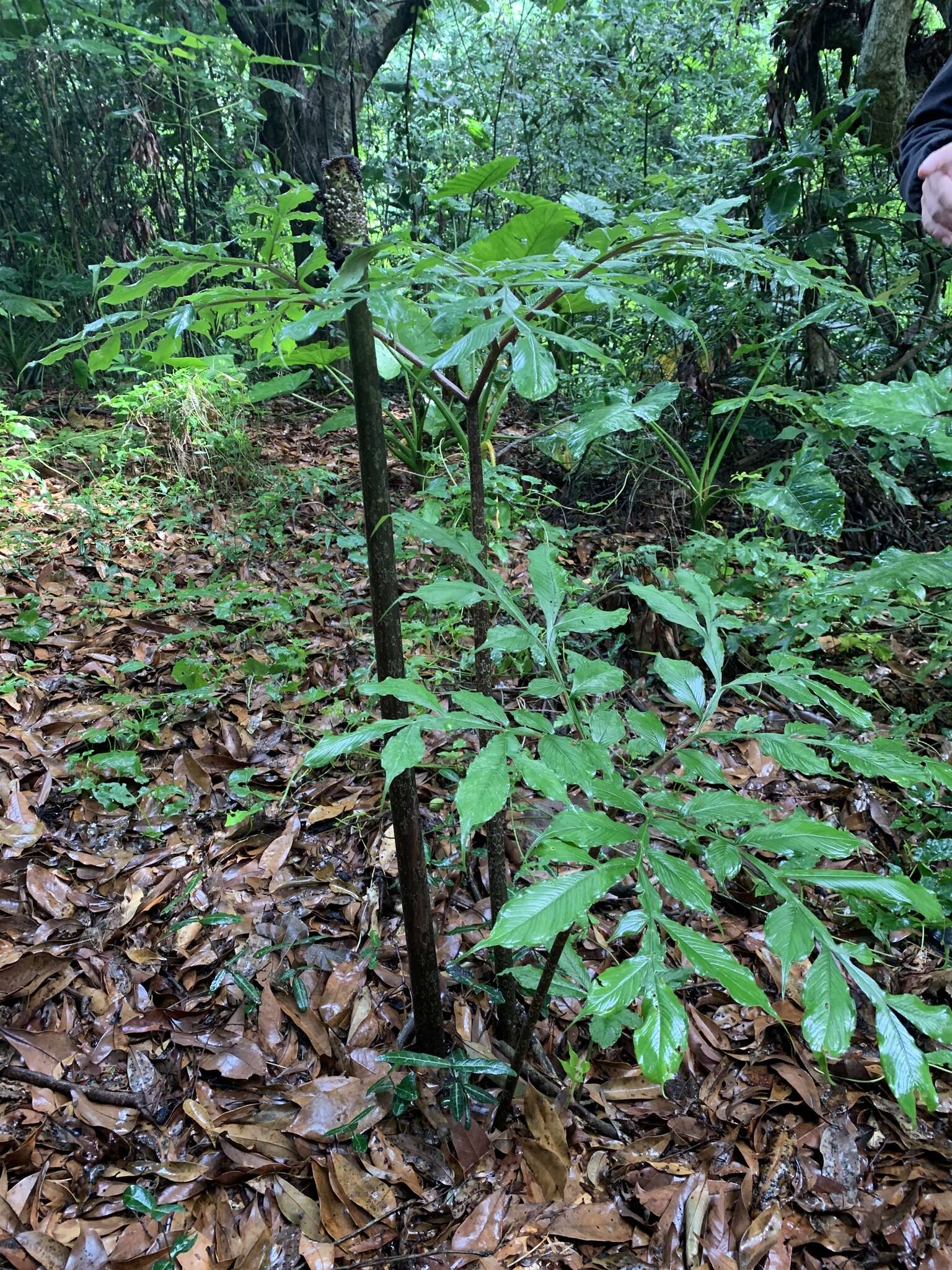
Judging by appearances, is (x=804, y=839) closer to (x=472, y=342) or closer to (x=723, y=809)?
(x=723, y=809)

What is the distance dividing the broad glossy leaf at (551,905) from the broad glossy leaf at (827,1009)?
191mm

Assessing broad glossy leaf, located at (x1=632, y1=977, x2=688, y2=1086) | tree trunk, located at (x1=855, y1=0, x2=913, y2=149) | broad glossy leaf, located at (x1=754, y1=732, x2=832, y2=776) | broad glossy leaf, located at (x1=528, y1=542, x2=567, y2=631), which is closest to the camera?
broad glossy leaf, located at (x1=632, y1=977, x2=688, y2=1086)

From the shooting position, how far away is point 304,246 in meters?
4.40

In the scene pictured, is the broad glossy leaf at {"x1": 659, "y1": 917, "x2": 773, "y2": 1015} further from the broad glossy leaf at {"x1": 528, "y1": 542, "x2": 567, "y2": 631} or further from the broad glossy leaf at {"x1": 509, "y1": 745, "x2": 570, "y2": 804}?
the broad glossy leaf at {"x1": 528, "y1": 542, "x2": 567, "y2": 631}

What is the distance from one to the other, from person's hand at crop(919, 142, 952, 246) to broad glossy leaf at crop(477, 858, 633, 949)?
1345 millimetres

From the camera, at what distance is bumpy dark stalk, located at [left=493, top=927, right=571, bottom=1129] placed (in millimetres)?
990

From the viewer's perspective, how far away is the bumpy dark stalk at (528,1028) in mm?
990

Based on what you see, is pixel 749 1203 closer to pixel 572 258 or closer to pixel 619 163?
pixel 572 258

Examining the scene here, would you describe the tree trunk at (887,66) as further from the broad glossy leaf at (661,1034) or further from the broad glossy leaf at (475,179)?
the broad glossy leaf at (661,1034)

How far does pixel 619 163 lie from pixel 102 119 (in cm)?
318

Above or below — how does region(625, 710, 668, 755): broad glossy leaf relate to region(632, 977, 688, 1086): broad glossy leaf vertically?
above

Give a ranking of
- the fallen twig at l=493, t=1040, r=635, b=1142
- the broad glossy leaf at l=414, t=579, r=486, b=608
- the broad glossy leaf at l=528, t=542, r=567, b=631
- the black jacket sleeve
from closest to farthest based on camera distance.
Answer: the broad glossy leaf at l=414, t=579, r=486, b=608
the broad glossy leaf at l=528, t=542, r=567, b=631
the fallen twig at l=493, t=1040, r=635, b=1142
the black jacket sleeve

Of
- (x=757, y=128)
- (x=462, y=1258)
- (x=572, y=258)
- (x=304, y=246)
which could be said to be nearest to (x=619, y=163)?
(x=757, y=128)

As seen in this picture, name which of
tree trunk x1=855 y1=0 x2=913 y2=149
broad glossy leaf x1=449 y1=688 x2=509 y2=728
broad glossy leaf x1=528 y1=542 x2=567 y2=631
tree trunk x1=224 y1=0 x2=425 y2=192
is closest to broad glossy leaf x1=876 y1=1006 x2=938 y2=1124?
broad glossy leaf x1=449 y1=688 x2=509 y2=728
